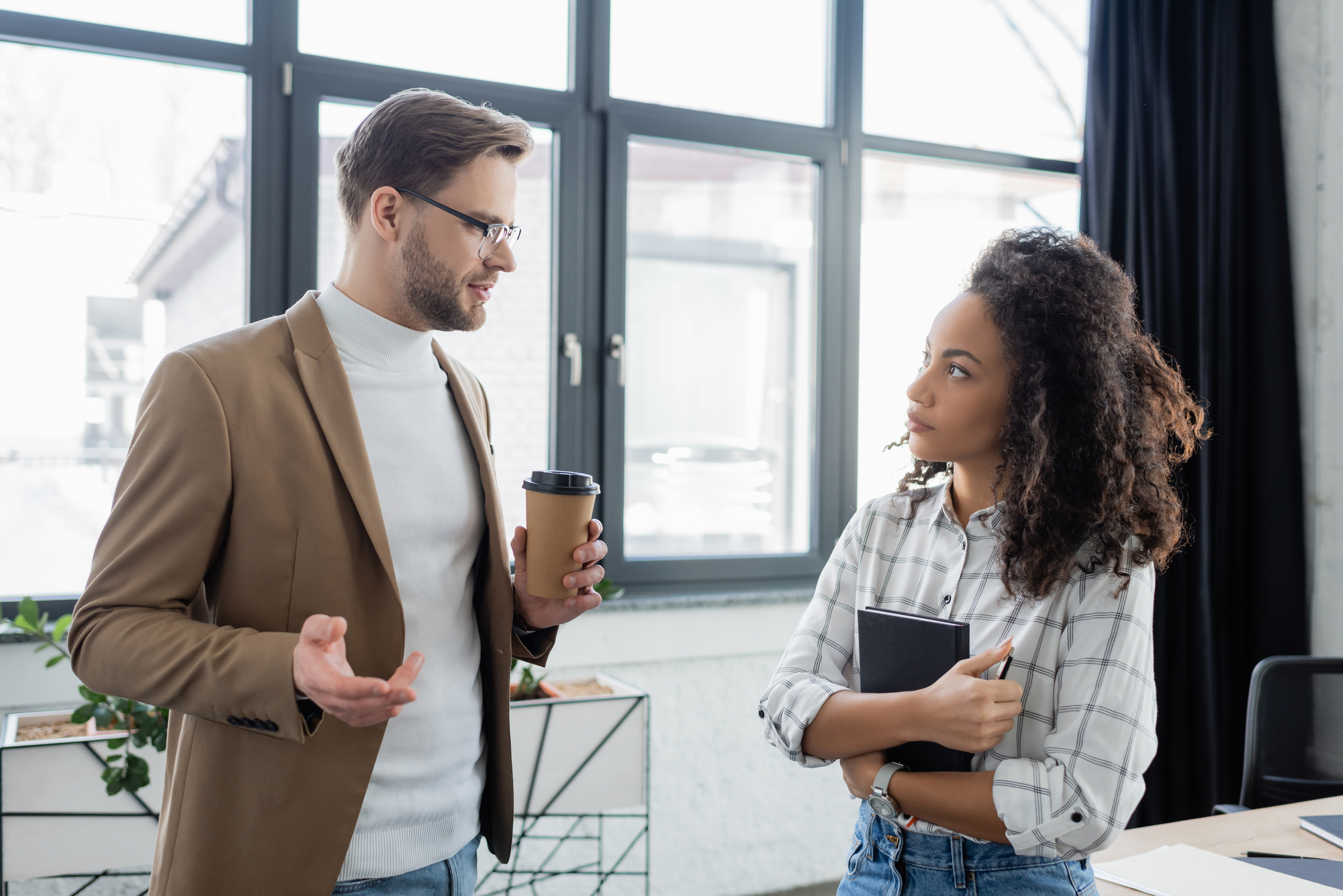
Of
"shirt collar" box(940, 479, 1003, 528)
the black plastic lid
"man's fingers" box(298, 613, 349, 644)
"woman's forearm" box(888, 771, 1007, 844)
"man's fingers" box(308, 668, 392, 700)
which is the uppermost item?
the black plastic lid

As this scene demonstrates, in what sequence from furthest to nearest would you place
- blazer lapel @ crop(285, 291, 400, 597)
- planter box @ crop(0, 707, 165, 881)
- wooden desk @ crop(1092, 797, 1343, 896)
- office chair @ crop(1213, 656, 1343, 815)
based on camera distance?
office chair @ crop(1213, 656, 1343, 815)
planter box @ crop(0, 707, 165, 881)
wooden desk @ crop(1092, 797, 1343, 896)
blazer lapel @ crop(285, 291, 400, 597)

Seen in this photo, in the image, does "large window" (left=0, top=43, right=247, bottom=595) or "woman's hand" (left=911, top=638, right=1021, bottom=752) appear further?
"large window" (left=0, top=43, right=247, bottom=595)

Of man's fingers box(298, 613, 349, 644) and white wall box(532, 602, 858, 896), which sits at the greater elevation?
man's fingers box(298, 613, 349, 644)

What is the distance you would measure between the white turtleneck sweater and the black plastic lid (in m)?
0.10

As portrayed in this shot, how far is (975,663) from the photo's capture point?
98 cm

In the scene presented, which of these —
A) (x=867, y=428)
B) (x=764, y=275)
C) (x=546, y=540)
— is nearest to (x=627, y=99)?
(x=764, y=275)

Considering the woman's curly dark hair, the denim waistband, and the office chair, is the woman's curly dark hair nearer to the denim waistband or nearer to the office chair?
the denim waistband

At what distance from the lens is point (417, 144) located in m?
1.18

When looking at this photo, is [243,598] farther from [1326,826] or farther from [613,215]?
[613,215]

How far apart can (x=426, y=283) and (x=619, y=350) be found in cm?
145

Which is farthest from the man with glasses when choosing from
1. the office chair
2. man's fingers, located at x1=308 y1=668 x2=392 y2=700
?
the office chair

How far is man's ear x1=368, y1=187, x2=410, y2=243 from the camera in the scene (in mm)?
1188

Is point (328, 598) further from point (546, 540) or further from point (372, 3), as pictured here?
point (372, 3)

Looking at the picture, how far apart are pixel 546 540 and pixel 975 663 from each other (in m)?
0.49
